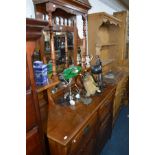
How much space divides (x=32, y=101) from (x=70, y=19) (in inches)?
48.1

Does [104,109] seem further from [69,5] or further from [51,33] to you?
[69,5]

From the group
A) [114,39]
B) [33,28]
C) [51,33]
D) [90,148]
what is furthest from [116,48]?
[33,28]

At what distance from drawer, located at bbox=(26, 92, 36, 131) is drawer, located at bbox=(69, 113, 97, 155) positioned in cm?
40

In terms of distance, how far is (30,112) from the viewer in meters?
0.82

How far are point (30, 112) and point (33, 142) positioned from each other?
0.67 ft

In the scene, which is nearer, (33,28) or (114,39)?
(33,28)

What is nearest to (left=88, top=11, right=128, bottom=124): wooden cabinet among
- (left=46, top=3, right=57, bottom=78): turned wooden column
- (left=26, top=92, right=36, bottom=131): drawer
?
(left=46, top=3, right=57, bottom=78): turned wooden column

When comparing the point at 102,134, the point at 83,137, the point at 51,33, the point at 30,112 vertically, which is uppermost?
the point at 51,33

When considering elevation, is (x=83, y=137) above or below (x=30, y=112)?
below

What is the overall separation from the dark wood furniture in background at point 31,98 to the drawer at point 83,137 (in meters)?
0.32

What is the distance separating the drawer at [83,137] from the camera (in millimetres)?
1139
